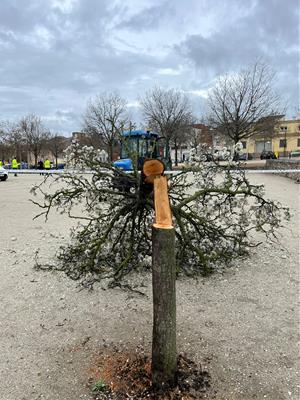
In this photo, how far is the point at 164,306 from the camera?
2105 millimetres

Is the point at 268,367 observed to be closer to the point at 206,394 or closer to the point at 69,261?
the point at 206,394

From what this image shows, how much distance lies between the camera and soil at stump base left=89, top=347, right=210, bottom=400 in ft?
7.17

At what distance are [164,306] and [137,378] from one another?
2.19 feet

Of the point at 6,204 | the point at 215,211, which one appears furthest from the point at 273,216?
the point at 6,204

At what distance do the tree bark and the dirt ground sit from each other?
0.37 metres

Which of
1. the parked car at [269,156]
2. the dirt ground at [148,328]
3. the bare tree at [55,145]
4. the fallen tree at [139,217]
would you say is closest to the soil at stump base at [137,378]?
the dirt ground at [148,328]

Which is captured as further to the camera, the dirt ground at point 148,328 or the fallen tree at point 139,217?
the fallen tree at point 139,217

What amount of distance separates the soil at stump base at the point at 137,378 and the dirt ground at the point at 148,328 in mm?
85

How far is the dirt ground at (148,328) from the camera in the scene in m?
2.35

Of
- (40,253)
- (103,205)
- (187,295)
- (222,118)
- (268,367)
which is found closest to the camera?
(268,367)

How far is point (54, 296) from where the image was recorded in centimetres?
374

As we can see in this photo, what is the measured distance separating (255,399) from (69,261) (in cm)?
310

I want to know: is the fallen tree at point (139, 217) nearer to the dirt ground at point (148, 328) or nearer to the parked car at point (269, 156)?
the dirt ground at point (148, 328)

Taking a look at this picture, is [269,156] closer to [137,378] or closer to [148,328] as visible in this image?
[148,328]
